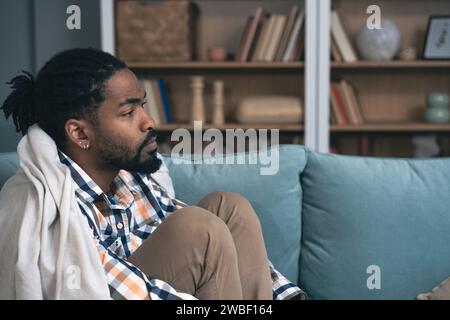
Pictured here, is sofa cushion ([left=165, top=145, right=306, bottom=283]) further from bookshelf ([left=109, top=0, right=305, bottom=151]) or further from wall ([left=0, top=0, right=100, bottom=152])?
bookshelf ([left=109, top=0, right=305, bottom=151])

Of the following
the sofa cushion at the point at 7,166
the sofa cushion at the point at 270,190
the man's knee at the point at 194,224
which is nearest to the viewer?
the man's knee at the point at 194,224

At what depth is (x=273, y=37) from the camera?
3117mm

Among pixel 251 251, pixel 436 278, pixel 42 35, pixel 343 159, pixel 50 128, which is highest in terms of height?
pixel 42 35

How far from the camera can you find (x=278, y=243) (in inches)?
66.7

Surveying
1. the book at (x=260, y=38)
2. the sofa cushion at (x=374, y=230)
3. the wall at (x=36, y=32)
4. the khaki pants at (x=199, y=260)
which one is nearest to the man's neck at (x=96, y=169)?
the khaki pants at (x=199, y=260)

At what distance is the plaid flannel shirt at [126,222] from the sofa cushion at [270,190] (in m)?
0.11

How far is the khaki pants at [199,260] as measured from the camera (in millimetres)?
1297

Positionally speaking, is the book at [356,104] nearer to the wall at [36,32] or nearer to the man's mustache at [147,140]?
the wall at [36,32]

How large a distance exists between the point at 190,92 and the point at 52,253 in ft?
7.51

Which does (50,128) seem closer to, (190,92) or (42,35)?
(42,35)

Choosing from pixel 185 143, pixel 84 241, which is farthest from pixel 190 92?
pixel 84 241

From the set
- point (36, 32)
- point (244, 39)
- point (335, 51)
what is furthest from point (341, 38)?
point (36, 32)

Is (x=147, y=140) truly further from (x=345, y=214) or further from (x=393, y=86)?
(x=393, y=86)

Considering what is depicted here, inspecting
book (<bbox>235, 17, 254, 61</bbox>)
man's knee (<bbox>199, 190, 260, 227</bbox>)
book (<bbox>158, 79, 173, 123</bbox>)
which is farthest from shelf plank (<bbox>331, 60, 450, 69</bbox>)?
man's knee (<bbox>199, 190, 260, 227</bbox>)
